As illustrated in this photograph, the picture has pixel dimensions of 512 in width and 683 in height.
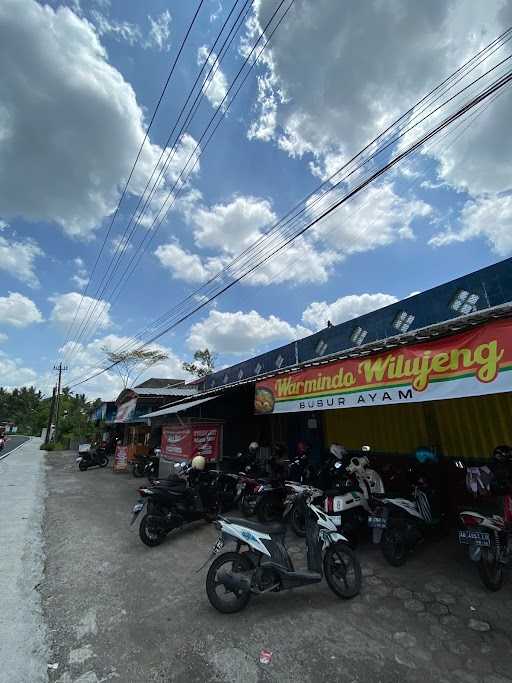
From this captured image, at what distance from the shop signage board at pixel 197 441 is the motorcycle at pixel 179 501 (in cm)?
198

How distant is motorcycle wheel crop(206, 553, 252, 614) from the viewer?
11.6 feet

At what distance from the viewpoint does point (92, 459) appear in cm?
1805

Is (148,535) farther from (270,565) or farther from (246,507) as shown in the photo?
(270,565)

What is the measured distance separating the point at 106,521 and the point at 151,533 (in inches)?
95.1

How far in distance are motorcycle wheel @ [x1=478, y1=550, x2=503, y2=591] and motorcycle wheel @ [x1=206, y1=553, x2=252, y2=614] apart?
2.71 meters

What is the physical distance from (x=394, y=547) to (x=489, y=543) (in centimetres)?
128

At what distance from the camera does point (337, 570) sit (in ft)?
12.8

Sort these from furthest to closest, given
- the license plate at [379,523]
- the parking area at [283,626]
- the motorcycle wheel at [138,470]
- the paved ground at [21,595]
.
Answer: the motorcycle wheel at [138,470] < the license plate at [379,523] < the paved ground at [21,595] < the parking area at [283,626]

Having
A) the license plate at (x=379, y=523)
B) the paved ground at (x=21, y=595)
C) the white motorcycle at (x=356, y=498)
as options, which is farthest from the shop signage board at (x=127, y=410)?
the license plate at (x=379, y=523)

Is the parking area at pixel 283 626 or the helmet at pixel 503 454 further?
the helmet at pixel 503 454

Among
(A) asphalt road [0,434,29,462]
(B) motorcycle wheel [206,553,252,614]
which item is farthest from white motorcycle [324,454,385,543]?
(A) asphalt road [0,434,29,462]

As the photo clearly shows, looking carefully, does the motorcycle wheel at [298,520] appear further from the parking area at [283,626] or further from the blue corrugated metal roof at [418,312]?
the blue corrugated metal roof at [418,312]

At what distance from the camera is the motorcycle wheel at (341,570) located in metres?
3.77

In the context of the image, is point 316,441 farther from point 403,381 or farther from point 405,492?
point 403,381
